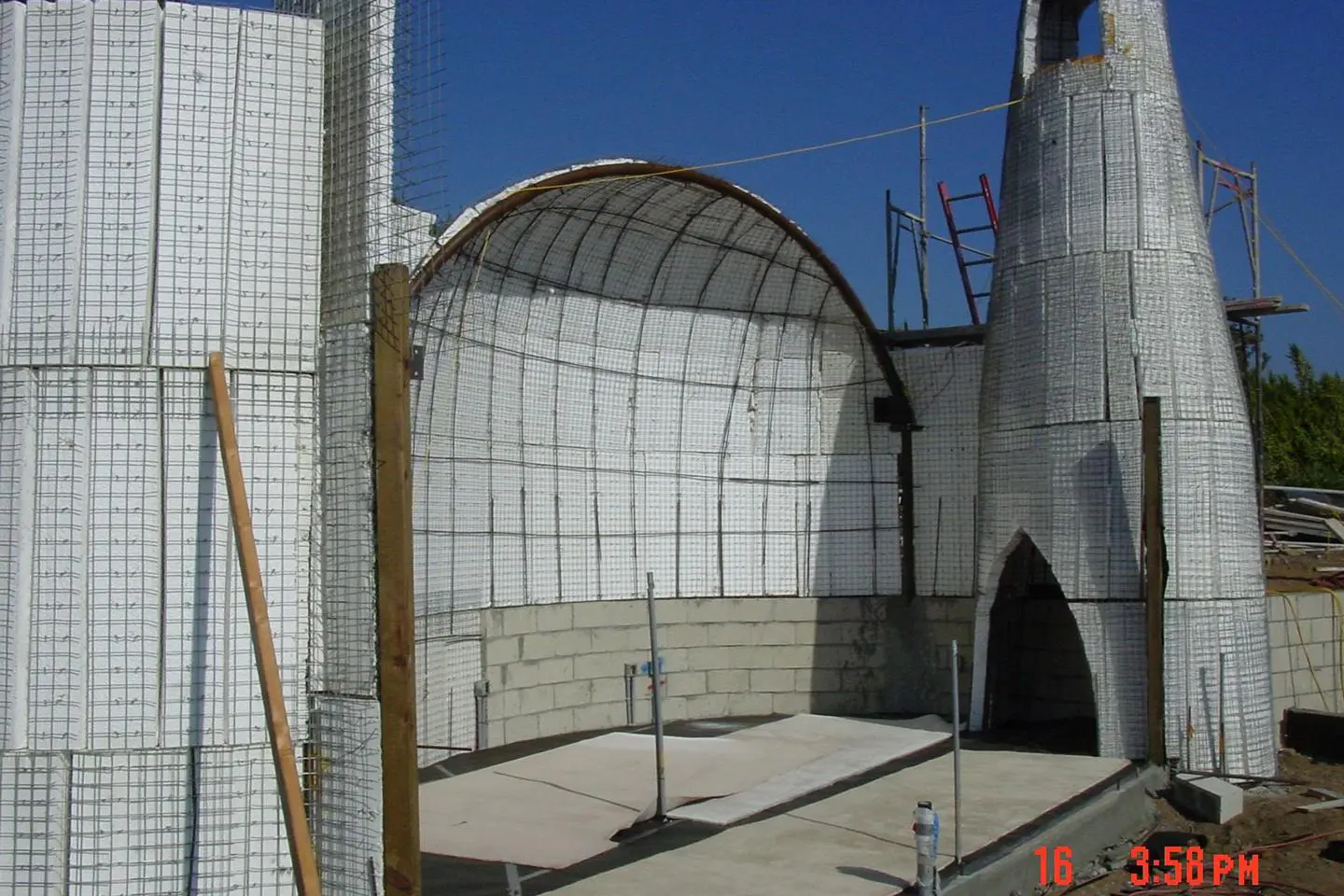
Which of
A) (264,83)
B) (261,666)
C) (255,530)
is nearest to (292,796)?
(261,666)

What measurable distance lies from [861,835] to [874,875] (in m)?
1.23

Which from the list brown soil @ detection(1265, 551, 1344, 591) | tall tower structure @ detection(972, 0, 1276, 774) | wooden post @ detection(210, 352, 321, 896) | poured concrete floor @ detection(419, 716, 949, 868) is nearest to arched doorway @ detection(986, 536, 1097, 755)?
tall tower structure @ detection(972, 0, 1276, 774)

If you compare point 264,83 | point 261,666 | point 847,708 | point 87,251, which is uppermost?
point 264,83

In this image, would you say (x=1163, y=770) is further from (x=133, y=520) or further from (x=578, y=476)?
(x=133, y=520)

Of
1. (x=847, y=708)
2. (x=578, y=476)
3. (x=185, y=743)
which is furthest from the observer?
(x=847, y=708)

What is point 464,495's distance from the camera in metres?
14.0

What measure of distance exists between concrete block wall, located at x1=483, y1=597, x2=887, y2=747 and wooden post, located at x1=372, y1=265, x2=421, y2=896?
336 inches

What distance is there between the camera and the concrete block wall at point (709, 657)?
15.1 metres

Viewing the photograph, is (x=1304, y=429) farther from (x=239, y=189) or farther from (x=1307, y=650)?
(x=239, y=189)

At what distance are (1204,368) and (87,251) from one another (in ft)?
34.7

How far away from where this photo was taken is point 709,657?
1680 cm

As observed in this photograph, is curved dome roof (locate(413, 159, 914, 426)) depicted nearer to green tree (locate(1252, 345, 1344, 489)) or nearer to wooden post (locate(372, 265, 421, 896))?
wooden post (locate(372, 265, 421, 896))
